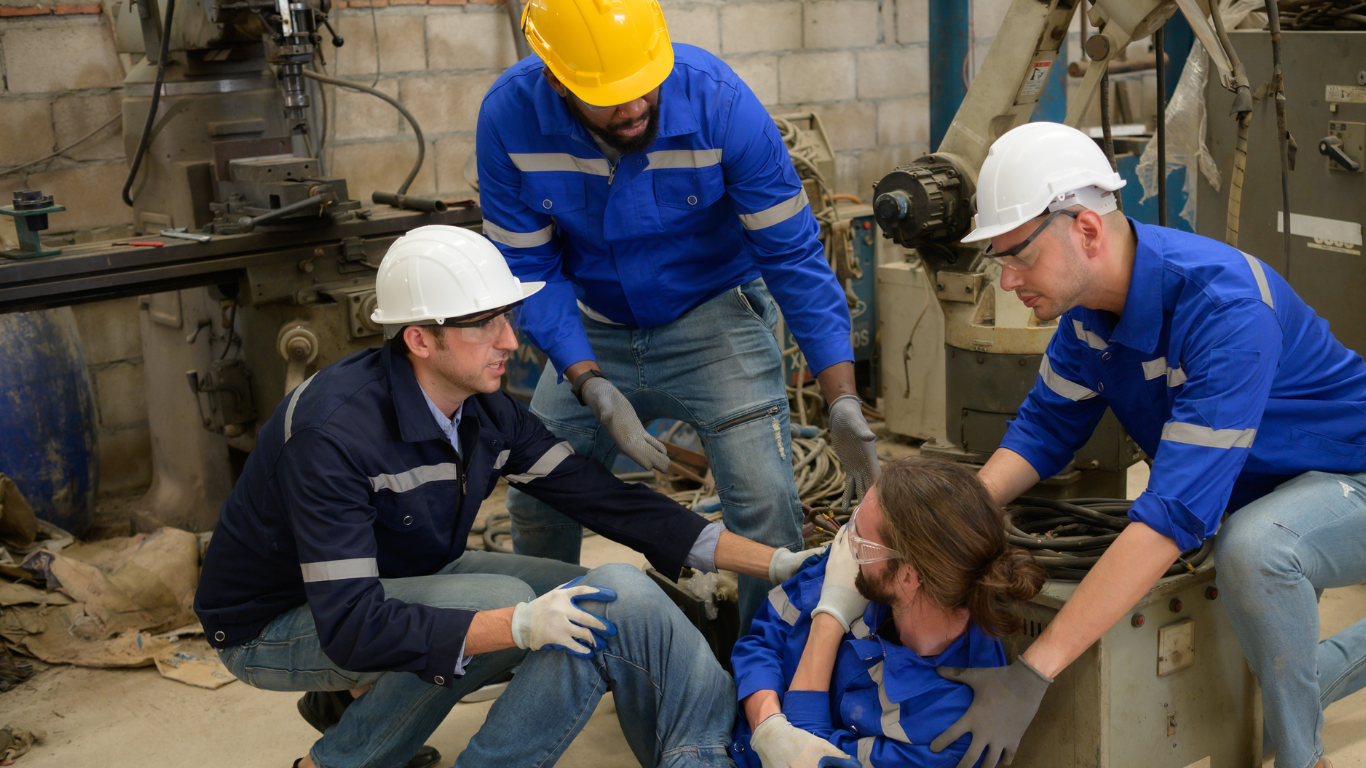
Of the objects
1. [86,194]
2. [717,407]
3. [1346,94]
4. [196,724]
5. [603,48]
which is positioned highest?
[603,48]

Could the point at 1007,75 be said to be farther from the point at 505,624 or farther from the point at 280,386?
the point at 280,386

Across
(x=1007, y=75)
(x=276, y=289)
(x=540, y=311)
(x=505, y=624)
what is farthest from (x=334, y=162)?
(x=505, y=624)

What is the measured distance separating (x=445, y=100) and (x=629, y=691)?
273 centimetres

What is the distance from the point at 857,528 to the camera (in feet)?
5.77

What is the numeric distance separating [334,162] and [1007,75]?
2336mm

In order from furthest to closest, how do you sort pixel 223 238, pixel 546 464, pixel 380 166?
pixel 380 166, pixel 223 238, pixel 546 464

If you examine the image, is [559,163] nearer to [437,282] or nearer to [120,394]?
[437,282]

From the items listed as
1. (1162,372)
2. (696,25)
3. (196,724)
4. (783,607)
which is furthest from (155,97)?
(1162,372)

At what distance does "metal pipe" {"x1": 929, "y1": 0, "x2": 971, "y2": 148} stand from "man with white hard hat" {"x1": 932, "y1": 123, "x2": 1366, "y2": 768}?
2578mm

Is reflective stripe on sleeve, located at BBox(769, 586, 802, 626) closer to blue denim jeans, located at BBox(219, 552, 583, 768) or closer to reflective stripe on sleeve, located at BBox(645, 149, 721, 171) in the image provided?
blue denim jeans, located at BBox(219, 552, 583, 768)

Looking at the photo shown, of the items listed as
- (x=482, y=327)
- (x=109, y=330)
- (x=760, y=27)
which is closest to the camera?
(x=482, y=327)

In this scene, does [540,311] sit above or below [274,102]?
below

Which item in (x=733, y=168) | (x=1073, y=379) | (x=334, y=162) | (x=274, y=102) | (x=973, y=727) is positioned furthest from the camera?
(x=334, y=162)

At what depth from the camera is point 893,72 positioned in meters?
5.06
